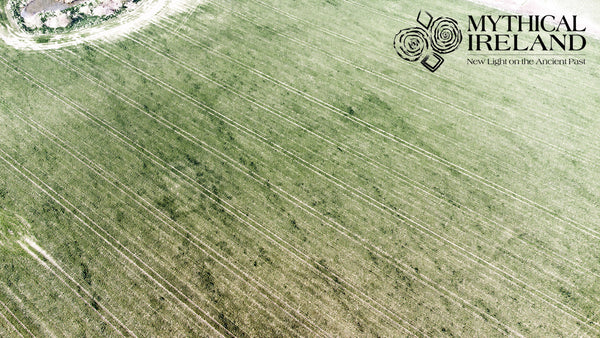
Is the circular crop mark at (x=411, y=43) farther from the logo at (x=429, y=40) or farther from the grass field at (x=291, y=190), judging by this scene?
the grass field at (x=291, y=190)

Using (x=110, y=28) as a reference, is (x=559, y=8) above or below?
above

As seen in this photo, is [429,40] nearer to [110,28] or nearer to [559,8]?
[559,8]

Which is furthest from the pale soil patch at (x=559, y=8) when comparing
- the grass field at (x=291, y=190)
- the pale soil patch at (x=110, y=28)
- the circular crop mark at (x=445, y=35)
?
the pale soil patch at (x=110, y=28)

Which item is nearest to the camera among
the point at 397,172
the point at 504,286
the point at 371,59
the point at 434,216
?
the point at 504,286

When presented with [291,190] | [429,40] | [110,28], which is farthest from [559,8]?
[110,28]

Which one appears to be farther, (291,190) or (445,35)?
(445,35)

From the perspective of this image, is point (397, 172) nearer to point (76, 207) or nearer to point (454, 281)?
point (454, 281)

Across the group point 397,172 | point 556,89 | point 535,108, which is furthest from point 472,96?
point 397,172
